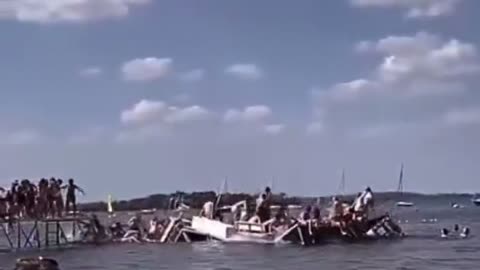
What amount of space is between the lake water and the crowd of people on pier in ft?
7.08

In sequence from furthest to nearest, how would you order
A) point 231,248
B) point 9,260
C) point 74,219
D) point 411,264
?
point 74,219
point 231,248
point 9,260
point 411,264

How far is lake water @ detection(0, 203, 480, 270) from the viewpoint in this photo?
1836 inches

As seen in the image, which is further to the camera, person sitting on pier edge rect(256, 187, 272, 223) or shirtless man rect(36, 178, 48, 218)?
person sitting on pier edge rect(256, 187, 272, 223)

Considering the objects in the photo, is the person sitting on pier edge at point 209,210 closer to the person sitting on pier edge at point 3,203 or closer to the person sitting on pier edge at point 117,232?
the person sitting on pier edge at point 117,232

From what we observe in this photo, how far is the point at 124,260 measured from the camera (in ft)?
168

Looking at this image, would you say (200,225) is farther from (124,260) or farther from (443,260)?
(443,260)

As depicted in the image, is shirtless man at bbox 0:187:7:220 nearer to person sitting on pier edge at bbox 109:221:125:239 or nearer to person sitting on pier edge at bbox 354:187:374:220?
person sitting on pier edge at bbox 109:221:125:239

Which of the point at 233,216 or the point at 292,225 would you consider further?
the point at 233,216

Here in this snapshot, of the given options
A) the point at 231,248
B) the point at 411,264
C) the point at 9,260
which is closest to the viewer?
the point at 411,264

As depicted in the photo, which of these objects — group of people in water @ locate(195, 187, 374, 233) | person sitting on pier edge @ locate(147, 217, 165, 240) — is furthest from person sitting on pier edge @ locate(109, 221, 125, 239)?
group of people in water @ locate(195, 187, 374, 233)

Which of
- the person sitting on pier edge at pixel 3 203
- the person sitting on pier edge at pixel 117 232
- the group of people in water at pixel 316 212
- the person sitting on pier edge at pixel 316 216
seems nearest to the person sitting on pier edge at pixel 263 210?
the group of people in water at pixel 316 212

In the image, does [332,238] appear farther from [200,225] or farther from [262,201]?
[200,225]

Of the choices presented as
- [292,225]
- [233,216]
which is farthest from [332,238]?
[233,216]

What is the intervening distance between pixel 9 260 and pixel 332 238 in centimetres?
1703
